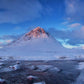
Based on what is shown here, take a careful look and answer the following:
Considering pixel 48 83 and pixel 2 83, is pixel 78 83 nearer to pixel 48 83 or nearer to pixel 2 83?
pixel 48 83

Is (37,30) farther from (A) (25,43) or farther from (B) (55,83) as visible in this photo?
(B) (55,83)

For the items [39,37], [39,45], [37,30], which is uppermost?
[37,30]

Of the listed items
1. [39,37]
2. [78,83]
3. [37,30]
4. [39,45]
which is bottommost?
[78,83]

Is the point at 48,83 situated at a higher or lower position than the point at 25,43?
lower

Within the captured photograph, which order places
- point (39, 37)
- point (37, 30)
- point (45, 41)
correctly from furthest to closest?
1. point (37, 30)
2. point (39, 37)
3. point (45, 41)

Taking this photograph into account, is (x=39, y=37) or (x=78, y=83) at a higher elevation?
(x=39, y=37)

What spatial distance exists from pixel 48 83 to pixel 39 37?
86.6 m

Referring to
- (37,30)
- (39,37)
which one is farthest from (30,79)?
(37,30)

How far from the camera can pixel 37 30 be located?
102 meters

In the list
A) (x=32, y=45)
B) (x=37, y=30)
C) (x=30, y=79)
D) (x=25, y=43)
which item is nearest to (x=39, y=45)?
(x=32, y=45)

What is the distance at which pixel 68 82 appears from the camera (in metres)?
8.95

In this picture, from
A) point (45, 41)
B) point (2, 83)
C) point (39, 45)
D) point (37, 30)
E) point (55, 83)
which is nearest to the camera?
point (2, 83)

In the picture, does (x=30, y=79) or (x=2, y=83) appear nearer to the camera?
(x=2, y=83)

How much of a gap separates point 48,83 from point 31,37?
89093 millimetres
